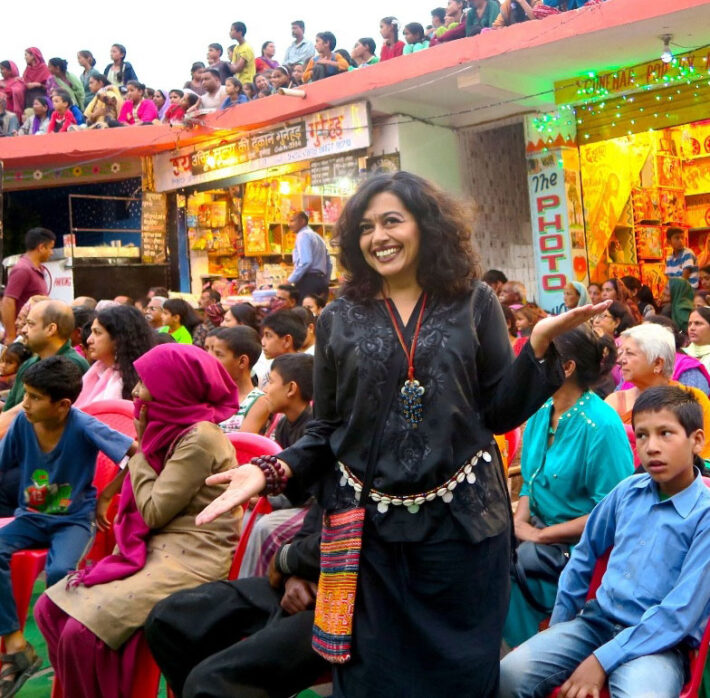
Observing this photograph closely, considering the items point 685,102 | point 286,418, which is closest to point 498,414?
point 286,418

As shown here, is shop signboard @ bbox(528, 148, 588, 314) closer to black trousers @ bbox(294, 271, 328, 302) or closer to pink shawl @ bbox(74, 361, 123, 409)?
black trousers @ bbox(294, 271, 328, 302)

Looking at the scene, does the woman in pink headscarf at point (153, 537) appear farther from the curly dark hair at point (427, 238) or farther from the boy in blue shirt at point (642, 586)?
the boy in blue shirt at point (642, 586)

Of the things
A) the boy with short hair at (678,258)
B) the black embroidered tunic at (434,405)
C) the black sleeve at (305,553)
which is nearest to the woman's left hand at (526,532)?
the black sleeve at (305,553)

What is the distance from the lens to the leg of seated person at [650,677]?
79.1 inches

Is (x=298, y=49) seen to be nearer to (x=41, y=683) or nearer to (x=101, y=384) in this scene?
(x=101, y=384)

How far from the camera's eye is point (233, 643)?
2.42 meters

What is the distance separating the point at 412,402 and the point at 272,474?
366mm

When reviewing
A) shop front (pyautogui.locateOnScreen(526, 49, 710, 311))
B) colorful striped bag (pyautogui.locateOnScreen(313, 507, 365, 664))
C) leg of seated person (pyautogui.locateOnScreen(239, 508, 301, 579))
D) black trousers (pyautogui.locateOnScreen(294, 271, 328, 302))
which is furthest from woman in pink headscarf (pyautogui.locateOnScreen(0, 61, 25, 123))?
colorful striped bag (pyautogui.locateOnScreen(313, 507, 365, 664))

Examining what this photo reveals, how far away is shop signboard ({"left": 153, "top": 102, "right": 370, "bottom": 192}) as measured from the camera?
33.9 ft

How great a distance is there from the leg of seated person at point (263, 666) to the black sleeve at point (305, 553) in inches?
4.4

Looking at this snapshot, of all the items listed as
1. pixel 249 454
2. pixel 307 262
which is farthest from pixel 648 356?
pixel 307 262

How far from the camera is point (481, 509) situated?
6.06ft

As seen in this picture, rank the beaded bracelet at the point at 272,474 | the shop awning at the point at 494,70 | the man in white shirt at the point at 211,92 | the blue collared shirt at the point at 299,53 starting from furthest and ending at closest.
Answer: the blue collared shirt at the point at 299,53 < the man in white shirt at the point at 211,92 < the shop awning at the point at 494,70 < the beaded bracelet at the point at 272,474

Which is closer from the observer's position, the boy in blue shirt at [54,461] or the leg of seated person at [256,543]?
the leg of seated person at [256,543]
